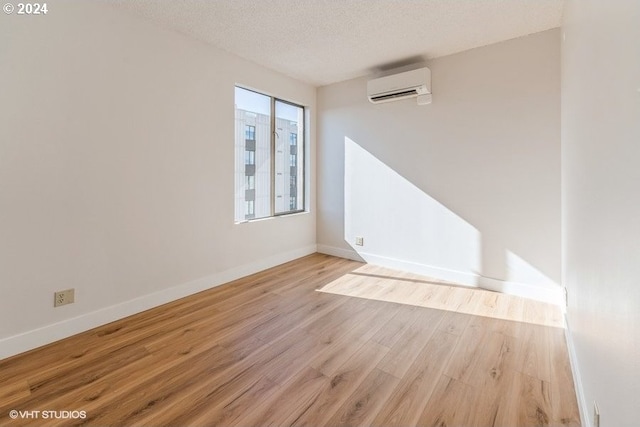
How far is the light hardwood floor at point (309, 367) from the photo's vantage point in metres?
1.46

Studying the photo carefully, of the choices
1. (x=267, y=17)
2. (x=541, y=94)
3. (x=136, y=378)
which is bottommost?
(x=136, y=378)

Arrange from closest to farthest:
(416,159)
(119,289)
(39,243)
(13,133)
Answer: (13,133), (39,243), (119,289), (416,159)

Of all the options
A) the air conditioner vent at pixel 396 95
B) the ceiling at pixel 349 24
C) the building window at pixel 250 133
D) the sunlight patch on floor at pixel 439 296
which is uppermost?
the ceiling at pixel 349 24

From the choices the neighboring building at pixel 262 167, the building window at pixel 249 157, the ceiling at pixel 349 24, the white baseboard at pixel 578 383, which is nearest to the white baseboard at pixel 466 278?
the white baseboard at pixel 578 383

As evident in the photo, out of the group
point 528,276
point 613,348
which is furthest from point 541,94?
point 613,348

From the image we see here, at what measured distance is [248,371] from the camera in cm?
178

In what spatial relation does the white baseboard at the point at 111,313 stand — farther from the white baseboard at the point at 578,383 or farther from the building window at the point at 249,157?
the white baseboard at the point at 578,383

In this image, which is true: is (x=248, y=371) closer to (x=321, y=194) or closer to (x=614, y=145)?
(x=614, y=145)

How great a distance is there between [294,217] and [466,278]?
2336 mm

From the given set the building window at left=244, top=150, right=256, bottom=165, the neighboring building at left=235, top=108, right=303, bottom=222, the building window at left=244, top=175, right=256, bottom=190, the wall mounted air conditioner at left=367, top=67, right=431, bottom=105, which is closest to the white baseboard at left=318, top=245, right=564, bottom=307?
the neighboring building at left=235, top=108, right=303, bottom=222

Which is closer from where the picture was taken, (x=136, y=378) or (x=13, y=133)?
(x=136, y=378)

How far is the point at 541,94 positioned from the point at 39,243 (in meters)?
4.33

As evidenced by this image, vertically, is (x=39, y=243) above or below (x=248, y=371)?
above

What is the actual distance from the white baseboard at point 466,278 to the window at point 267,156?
1.24 metres
